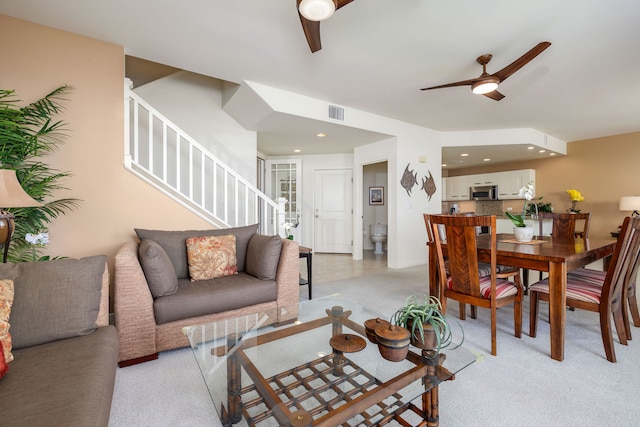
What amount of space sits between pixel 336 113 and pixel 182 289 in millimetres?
3035

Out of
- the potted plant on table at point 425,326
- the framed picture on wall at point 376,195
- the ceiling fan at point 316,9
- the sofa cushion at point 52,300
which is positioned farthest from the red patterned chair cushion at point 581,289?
the framed picture on wall at point 376,195

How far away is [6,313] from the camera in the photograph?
1213 mm

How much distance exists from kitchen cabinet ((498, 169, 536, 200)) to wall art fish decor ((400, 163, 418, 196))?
3342 mm

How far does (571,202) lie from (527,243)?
4905 mm

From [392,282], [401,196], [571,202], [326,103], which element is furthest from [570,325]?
[571,202]

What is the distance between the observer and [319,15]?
1675mm

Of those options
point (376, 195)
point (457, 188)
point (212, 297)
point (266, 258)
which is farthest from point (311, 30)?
point (457, 188)

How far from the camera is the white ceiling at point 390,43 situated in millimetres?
2162

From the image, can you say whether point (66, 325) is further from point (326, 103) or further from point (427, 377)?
point (326, 103)

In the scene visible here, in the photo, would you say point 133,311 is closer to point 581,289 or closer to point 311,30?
point 311,30

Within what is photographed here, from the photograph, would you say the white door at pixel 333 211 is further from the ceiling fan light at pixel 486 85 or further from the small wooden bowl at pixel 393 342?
the small wooden bowl at pixel 393 342

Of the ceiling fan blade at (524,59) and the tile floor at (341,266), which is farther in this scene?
the tile floor at (341,266)

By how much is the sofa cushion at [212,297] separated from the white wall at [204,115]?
2.41 m

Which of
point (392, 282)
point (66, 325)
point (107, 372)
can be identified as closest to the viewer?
point (107, 372)
